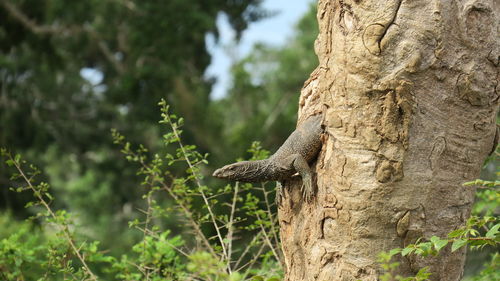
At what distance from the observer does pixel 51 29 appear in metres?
15.5

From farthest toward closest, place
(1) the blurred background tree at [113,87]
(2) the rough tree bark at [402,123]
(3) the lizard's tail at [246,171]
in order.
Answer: (1) the blurred background tree at [113,87]
(3) the lizard's tail at [246,171]
(2) the rough tree bark at [402,123]

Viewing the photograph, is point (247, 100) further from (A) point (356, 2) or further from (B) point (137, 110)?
(A) point (356, 2)

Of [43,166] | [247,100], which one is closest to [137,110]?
[43,166]

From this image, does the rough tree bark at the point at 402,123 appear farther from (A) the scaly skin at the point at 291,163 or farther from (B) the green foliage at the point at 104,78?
(B) the green foliage at the point at 104,78

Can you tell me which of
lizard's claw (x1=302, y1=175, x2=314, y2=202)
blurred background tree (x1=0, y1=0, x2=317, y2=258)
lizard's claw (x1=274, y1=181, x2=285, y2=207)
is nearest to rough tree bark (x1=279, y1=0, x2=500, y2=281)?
lizard's claw (x1=302, y1=175, x2=314, y2=202)

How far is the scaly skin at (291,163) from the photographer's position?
338cm

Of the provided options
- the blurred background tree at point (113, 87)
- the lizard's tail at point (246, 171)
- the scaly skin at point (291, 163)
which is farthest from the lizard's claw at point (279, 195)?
the blurred background tree at point (113, 87)

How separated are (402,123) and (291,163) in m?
0.59

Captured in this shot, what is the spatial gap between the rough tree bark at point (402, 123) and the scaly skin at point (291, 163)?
98mm

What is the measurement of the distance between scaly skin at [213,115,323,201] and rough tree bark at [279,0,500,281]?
98 millimetres

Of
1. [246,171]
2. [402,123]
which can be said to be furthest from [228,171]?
[402,123]

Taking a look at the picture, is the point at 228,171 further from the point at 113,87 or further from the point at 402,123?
the point at 113,87

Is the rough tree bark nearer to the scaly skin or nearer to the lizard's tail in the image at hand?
the scaly skin

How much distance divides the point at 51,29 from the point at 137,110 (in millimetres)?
2680
